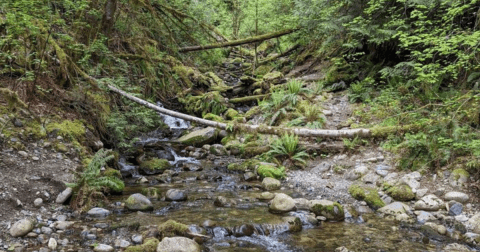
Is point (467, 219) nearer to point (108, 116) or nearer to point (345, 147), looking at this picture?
point (345, 147)

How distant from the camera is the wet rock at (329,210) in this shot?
5523 millimetres

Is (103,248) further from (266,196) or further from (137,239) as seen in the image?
(266,196)

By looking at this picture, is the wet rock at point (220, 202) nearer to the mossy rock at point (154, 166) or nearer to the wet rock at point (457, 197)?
the mossy rock at point (154, 166)

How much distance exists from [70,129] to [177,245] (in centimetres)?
420

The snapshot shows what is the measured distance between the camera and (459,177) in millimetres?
5824

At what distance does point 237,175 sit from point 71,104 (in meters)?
4.36

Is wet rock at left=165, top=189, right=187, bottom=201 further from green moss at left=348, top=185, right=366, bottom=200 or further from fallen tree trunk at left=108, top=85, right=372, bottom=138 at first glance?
green moss at left=348, top=185, right=366, bottom=200

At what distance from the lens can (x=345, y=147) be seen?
8.40 m

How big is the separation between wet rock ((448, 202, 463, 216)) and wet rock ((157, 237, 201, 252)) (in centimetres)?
424

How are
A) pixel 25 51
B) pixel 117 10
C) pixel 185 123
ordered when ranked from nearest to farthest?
pixel 25 51, pixel 117 10, pixel 185 123

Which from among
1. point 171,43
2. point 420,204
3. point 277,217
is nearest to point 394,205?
point 420,204

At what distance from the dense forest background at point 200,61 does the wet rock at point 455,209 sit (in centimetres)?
78

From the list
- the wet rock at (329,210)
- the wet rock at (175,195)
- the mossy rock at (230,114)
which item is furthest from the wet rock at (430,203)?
the mossy rock at (230,114)

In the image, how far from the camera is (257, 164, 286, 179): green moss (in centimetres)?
784
